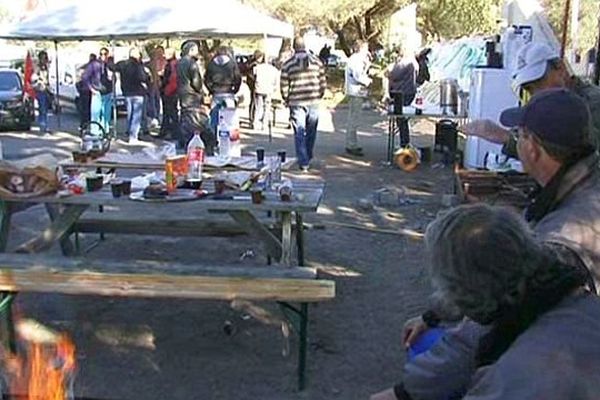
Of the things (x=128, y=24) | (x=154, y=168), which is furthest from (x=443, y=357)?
(x=128, y=24)

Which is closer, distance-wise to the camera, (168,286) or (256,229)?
(168,286)

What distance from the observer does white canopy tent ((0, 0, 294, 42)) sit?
13898 mm

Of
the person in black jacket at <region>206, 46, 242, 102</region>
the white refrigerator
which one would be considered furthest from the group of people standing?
the white refrigerator

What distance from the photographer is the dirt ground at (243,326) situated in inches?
184

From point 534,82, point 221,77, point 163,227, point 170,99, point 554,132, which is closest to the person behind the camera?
point 554,132

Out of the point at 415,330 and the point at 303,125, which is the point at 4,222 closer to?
the point at 415,330

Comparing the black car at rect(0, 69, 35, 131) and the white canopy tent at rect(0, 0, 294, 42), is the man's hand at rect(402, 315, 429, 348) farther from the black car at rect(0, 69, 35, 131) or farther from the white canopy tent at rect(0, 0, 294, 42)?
the black car at rect(0, 69, 35, 131)

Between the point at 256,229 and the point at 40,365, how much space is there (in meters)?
2.05

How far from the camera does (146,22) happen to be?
14.1 metres

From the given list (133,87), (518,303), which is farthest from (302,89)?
(518,303)

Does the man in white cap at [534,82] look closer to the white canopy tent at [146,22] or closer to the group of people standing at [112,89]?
the white canopy tent at [146,22]

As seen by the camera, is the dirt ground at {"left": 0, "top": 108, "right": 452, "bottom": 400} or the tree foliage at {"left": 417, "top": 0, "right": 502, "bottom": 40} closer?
the dirt ground at {"left": 0, "top": 108, "right": 452, "bottom": 400}

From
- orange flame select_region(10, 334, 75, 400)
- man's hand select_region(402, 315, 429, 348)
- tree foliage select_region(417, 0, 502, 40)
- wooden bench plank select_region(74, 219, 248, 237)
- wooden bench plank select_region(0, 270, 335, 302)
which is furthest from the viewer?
tree foliage select_region(417, 0, 502, 40)

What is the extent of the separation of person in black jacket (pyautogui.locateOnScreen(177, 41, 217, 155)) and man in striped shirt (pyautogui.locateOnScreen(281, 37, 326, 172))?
1191 millimetres
